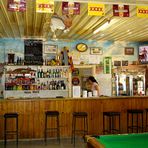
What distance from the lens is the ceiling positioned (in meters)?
5.65

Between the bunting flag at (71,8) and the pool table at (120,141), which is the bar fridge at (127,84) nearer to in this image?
the bunting flag at (71,8)

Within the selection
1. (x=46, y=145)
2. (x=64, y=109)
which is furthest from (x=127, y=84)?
(x=46, y=145)

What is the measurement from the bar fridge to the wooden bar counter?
2.41 meters

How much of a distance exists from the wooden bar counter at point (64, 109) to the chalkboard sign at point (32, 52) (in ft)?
8.72

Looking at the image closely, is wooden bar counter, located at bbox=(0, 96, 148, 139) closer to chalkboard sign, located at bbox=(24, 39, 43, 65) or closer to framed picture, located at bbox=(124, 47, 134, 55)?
chalkboard sign, located at bbox=(24, 39, 43, 65)

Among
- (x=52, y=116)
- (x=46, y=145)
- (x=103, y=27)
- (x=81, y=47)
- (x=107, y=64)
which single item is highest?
(x=103, y=27)

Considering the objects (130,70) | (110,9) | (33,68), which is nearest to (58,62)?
(33,68)

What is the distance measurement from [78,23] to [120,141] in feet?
13.6

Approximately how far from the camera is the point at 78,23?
7074 mm

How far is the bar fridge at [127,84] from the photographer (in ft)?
33.9

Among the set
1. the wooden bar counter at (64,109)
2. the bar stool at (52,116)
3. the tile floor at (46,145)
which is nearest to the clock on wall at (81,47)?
the wooden bar counter at (64,109)

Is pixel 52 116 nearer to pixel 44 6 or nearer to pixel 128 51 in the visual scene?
pixel 44 6

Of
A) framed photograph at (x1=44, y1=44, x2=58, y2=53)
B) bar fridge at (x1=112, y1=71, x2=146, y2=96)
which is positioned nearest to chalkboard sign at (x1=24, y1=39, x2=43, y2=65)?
framed photograph at (x1=44, y1=44, x2=58, y2=53)

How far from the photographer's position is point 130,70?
10.5 metres
